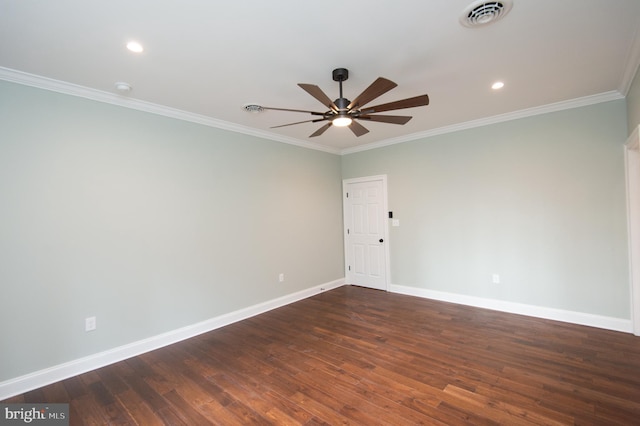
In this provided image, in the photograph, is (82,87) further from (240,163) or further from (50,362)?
(50,362)

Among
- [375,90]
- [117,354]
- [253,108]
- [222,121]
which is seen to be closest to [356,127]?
[375,90]

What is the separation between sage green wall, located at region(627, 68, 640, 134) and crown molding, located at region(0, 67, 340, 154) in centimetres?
412

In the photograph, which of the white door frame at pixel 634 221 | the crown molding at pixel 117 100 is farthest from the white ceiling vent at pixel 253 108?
the white door frame at pixel 634 221

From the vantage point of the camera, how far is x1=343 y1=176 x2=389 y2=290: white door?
529 cm

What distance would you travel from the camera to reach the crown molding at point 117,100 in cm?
249

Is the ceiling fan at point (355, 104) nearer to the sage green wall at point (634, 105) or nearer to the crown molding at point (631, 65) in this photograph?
the crown molding at point (631, 65)

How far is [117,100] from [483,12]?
3.41 m

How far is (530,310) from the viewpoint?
3.83 metres

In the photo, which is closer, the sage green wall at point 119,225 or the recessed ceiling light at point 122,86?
the sage green wall at point 119,225

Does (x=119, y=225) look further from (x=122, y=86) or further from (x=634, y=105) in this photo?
(x=634, y=105)

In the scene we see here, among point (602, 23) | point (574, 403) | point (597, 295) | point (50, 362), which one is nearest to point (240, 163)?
point (50, 362)

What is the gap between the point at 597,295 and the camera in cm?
341

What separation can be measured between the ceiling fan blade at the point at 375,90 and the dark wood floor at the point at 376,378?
231cm

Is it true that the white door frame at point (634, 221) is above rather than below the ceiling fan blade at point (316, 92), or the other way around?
below
